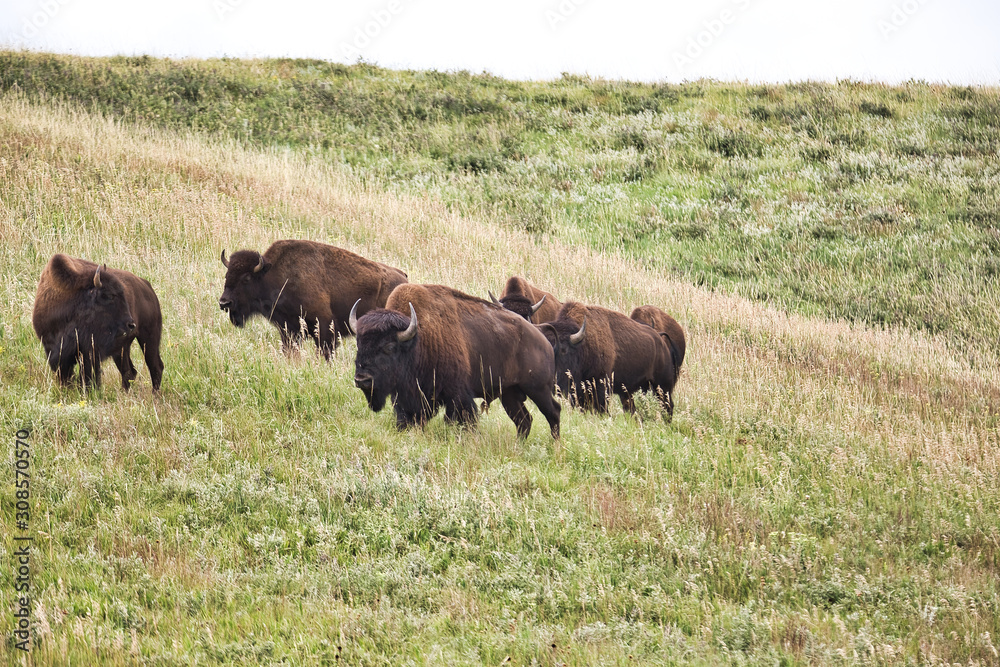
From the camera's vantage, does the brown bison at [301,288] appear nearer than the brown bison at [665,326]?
Yes

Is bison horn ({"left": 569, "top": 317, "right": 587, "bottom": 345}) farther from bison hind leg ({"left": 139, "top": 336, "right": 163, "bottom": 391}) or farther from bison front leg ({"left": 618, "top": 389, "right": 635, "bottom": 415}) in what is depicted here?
bison hind leg ({"left": 139, "top": 336, "right": 163, "bottom": 391})

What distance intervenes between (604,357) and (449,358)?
242 cm

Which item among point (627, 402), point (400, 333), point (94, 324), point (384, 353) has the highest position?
point (400, 333)

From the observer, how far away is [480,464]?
260 inches

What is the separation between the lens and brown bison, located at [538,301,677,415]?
875 centimetres

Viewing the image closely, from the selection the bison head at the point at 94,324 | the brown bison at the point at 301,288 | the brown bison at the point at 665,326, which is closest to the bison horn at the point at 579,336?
the brown bison at the point at 665,326

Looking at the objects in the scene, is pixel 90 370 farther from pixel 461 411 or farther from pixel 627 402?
pixel 627 402

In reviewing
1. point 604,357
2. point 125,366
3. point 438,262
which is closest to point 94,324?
point 125,366

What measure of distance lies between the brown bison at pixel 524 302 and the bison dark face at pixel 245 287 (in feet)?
9.31

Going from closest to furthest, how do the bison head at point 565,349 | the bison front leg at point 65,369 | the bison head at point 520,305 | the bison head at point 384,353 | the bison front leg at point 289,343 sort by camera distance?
the bison head at point 384,353
the bison front leg at point 65,369
the bison head at point 565,349
the bison front leg at point 289,343
the bison head at point 520,305

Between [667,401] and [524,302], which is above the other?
[524,302]

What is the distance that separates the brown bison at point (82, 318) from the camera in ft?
23.4

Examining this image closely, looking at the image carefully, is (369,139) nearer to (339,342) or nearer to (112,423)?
(339,342)

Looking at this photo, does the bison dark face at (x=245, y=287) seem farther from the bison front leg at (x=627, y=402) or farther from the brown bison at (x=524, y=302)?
the bison front leg at (x=627, y=402)
